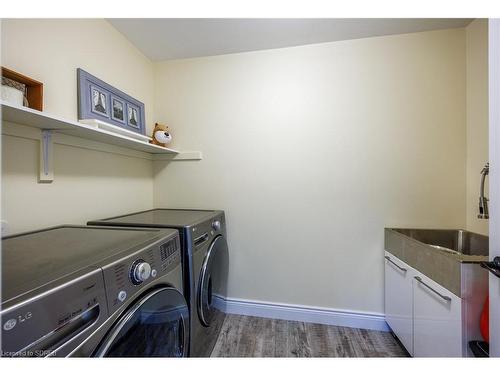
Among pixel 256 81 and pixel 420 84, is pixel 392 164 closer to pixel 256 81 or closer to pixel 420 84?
pixel 420 84

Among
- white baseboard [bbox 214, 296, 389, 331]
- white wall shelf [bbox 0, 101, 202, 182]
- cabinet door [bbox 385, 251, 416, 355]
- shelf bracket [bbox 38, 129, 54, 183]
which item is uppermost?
white wall shelf [bbox 0, 101, 202, 182]

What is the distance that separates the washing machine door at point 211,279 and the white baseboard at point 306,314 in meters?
0.17

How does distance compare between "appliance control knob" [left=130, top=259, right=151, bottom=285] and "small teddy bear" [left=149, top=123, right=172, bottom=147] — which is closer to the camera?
"appliance control knob" [left=130, top=259, right=151, bottom=285]

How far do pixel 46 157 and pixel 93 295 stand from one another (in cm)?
99

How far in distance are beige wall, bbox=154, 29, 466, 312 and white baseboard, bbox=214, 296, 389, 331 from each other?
59 millimetres

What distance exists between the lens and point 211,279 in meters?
1.41

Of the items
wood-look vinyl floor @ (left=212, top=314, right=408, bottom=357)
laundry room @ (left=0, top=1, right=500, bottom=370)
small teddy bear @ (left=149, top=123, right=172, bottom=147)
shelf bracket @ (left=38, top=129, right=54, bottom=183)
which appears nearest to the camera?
laundry room @ (left=0, top=1, right=500, bottom=370)

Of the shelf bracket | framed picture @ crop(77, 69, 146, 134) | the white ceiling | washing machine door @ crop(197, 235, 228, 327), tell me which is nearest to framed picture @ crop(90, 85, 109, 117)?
framed picture @ crop(77, 69, 146, 134)

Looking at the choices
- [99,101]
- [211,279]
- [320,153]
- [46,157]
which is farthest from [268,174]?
[46,157]

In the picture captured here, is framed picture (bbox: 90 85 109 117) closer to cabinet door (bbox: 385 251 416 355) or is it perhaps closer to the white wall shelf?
the white wall shelf

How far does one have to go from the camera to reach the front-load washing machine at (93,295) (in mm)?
443

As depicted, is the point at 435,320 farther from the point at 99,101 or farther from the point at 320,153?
the point at 99,101

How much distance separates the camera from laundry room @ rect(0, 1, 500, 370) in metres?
0.97

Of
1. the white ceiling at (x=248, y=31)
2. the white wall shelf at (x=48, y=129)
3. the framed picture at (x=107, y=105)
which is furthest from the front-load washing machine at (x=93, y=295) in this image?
the white ceiling at (x=248, y=31)
